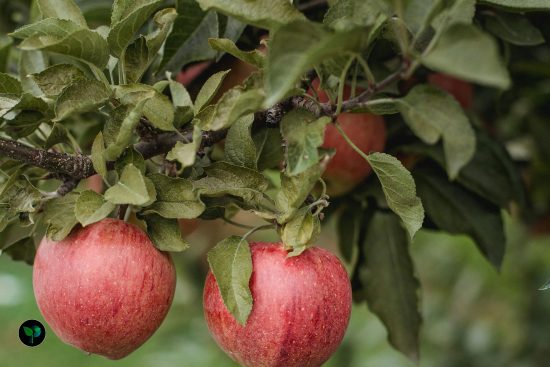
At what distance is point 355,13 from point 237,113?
125mm

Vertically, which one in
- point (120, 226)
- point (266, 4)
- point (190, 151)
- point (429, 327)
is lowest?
point (429, 327)

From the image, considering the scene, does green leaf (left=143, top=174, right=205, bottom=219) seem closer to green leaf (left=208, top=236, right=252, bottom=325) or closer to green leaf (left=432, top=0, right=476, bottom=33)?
green leaf (left=208, top=236, right=252, bottom=325)

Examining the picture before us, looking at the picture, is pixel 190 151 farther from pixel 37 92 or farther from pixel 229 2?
pixel 37 92

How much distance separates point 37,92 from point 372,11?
40cm

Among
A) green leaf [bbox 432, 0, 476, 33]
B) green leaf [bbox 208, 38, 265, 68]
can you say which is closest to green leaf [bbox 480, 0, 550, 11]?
green leaf [bbox 432, 0, 476, 33]

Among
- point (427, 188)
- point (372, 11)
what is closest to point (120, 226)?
point (372, 11)

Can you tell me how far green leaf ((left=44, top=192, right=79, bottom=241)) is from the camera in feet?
2.26

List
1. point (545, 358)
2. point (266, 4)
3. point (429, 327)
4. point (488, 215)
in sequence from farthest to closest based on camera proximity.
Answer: point (429, 327) → point (545, 358) → point (488, 215) → point (266, 4)

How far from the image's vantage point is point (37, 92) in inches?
31.4

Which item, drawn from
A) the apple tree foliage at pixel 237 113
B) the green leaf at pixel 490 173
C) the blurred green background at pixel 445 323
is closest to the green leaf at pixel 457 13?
Answer: the apple tree foliage at pixel 237 113

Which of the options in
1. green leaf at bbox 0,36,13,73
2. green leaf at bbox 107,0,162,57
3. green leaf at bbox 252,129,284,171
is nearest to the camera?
green leaf at bbox 107,0,162,57

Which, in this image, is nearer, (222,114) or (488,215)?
(222,114)

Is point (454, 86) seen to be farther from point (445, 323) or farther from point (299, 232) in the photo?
point (445, 323)

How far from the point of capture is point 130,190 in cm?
61
